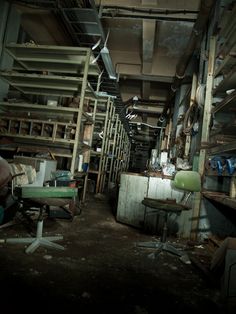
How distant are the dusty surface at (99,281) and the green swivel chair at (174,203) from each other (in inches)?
4.3

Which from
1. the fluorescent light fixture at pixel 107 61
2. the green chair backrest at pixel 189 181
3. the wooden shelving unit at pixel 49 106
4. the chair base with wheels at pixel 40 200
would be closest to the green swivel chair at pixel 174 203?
the green chair backrest at pixel 189 181

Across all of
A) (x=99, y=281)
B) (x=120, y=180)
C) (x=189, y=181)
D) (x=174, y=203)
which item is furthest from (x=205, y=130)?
(x=99, y=281)

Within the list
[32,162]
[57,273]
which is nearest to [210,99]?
[32,162]

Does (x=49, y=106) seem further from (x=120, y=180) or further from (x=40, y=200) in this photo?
(x=40, y=200)

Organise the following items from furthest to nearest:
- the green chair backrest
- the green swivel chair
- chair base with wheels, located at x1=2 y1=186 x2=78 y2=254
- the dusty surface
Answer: the green chair backrest → the green swivel chair → chair base with wheels, located at x1=2 y1=186 x2=78 y2=254 → the dusty surface

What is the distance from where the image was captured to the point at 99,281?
6.74 feet

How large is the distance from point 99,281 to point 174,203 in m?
1.46

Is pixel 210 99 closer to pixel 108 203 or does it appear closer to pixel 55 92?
pixel 55 92

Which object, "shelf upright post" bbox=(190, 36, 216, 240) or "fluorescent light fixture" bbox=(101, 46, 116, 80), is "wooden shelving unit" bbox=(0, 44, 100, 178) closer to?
"fluorescent light fixture" bbox=(101, 46, 116, 80)

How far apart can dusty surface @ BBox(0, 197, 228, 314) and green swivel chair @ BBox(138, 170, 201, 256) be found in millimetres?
110

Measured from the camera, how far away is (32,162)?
12.4 feet

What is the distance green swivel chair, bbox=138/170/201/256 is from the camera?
2904mm

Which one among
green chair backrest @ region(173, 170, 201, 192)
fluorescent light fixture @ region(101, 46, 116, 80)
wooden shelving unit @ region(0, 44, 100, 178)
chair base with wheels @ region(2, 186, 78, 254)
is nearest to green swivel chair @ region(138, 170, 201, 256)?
green chair backrest @ region(173, 170, 201, 192)

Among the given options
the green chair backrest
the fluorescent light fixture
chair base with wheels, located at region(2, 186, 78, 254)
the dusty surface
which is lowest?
the dusty surface
